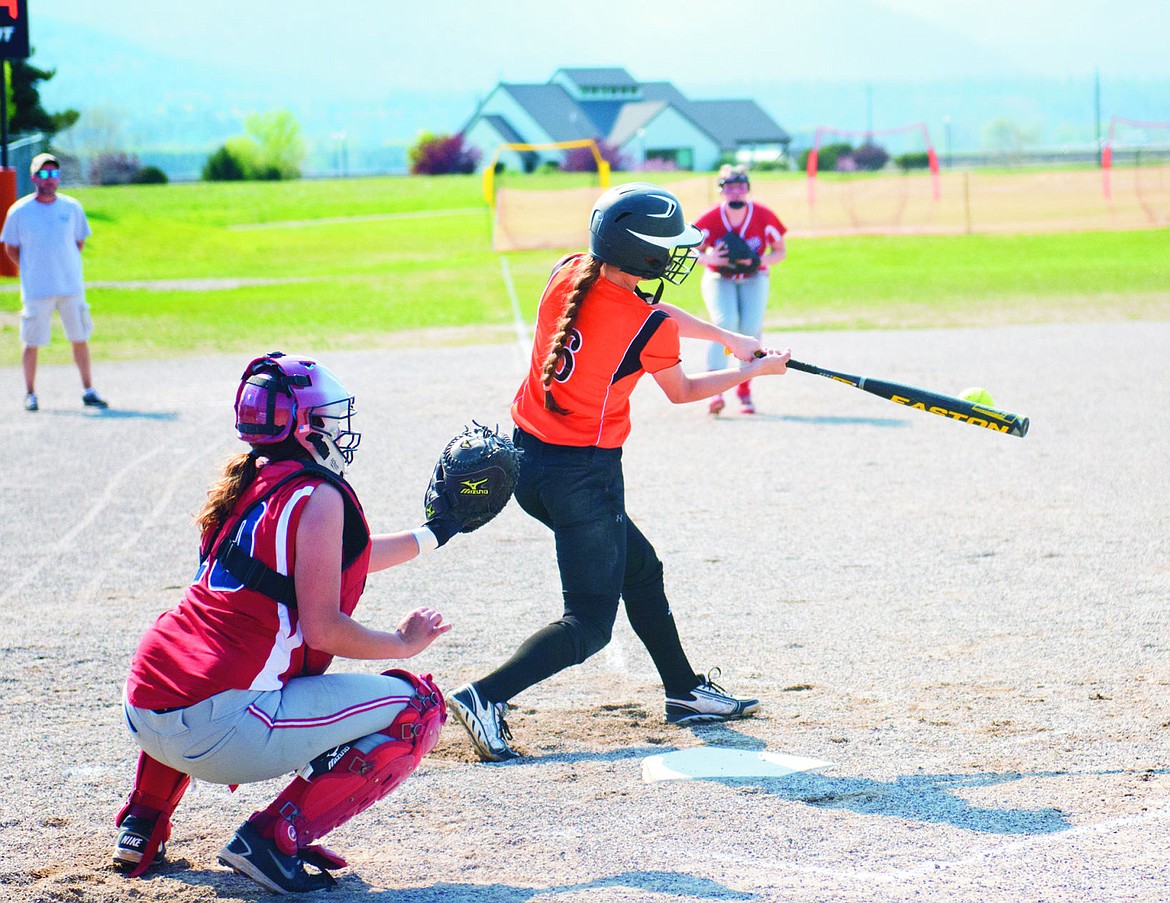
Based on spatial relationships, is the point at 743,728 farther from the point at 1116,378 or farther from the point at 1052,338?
the point at 1052,338

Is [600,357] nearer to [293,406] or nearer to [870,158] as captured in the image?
[293,406]

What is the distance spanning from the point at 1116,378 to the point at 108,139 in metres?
161

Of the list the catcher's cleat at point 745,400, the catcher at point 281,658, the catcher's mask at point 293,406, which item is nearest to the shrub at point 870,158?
the catcher's cleat at point 745,400

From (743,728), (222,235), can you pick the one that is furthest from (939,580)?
(222,235)

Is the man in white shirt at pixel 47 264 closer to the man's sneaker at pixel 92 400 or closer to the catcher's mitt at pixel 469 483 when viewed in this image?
the man's sneaker at pixel 92 400

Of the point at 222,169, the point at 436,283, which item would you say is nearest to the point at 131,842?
the point at 436,283

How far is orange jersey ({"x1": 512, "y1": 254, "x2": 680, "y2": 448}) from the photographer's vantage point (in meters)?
5.00

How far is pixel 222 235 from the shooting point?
44781 millimetres

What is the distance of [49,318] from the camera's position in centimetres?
1322

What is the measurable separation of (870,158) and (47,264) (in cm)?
7344

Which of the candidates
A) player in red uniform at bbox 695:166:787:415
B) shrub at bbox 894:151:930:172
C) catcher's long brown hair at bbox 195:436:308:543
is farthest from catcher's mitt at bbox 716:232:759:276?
shrub at bbox 894:151:930:172

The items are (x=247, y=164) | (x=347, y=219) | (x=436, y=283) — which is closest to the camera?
(x=436, y=283)

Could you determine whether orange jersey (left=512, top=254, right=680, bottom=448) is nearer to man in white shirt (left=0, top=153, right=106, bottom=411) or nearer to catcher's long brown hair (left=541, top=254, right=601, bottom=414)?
catcher's long brown hair (left=541, top=254, right=601, bottom=414)

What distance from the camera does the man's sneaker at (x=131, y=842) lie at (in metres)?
4.02
